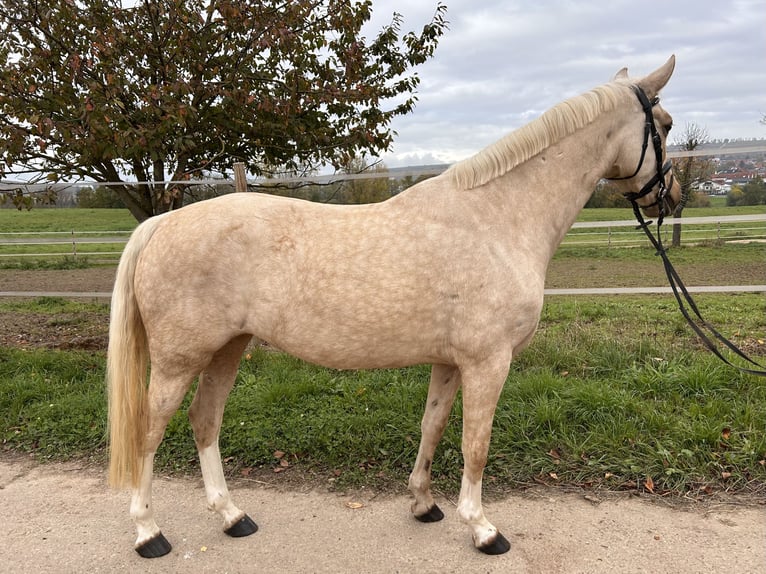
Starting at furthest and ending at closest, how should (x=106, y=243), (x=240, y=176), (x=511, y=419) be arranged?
(x=106, y=243) < (x=240, y=176) < (x=511, y=419)

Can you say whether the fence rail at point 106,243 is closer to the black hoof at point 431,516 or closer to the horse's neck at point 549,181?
the horse's neck at point 549,181

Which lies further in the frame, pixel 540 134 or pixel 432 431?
pixel 432 431

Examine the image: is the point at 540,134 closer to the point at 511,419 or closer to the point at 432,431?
the point at 432,431

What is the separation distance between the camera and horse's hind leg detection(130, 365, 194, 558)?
2410mm

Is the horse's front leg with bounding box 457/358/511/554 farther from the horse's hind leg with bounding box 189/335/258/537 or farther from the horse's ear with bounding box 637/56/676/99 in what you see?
the horse's ear with bounding box 637/56/676/99

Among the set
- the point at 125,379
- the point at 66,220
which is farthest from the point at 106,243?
the point at 125,379

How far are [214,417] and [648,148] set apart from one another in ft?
8.68

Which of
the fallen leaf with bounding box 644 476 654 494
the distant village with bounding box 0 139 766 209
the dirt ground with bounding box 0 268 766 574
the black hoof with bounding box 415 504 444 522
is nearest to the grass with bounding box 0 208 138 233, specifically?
the distant village with bounding box 0 139 766 209

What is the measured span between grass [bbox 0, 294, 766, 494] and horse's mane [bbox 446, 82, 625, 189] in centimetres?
184

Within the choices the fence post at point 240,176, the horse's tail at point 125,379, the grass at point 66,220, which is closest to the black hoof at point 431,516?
the horse's tail at point 125,379

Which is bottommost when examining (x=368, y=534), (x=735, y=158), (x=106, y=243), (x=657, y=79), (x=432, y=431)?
(x=368, y=534)

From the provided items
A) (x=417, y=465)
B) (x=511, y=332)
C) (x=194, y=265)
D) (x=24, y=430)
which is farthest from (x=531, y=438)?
(x=24, y=430)

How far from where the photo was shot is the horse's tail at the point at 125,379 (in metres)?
2.45

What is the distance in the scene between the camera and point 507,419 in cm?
342
